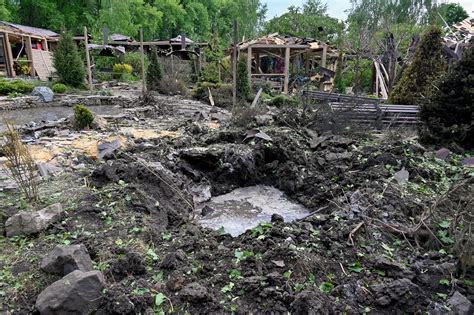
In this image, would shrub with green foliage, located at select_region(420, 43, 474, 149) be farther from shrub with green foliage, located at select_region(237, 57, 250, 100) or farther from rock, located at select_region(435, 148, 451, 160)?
shrub with green foliage, located at select_region(237, 57, 250, 100)

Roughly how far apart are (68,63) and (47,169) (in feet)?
43.9

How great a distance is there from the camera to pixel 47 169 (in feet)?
16.9

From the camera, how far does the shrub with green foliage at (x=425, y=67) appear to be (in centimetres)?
897

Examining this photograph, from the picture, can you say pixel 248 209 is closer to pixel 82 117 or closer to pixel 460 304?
pixel 460 304

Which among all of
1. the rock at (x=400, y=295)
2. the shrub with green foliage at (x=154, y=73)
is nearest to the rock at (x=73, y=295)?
the rock at (x=400, y=295)

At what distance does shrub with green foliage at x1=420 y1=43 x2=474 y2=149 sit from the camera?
255 inches

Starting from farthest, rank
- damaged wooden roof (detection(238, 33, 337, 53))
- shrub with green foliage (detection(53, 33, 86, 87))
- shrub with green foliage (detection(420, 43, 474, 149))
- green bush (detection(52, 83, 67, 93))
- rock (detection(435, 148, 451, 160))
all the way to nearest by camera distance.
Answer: damaged wooden roof (detection(238, 33, 337, 53)) → shrub with green foliage (detection(53, 33, 86, 87)) → green bush (detection(52, 83, 67, 93)) → shrub with green foliage (detection(420, 43, 474, 149)) → rock (detection(435, 148, 451, 160))

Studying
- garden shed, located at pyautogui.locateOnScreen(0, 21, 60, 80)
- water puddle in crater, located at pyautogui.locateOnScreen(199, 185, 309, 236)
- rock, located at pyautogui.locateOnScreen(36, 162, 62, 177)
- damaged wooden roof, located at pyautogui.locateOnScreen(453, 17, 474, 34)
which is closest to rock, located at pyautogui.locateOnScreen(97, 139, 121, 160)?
rock, located at pyautogui.locateOnScreen(36, 162, 62, 177)

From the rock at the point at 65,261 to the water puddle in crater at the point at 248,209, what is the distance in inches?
80.5

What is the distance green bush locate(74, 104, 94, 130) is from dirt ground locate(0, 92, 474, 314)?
71.1 inches

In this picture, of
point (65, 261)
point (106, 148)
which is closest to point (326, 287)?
point (65, 261)

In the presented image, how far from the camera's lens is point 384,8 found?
4356 cm

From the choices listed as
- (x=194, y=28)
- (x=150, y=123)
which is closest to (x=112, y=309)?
(x=150, y=123)

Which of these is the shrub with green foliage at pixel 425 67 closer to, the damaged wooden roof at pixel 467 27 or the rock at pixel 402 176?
the rock at pixel 402 176
